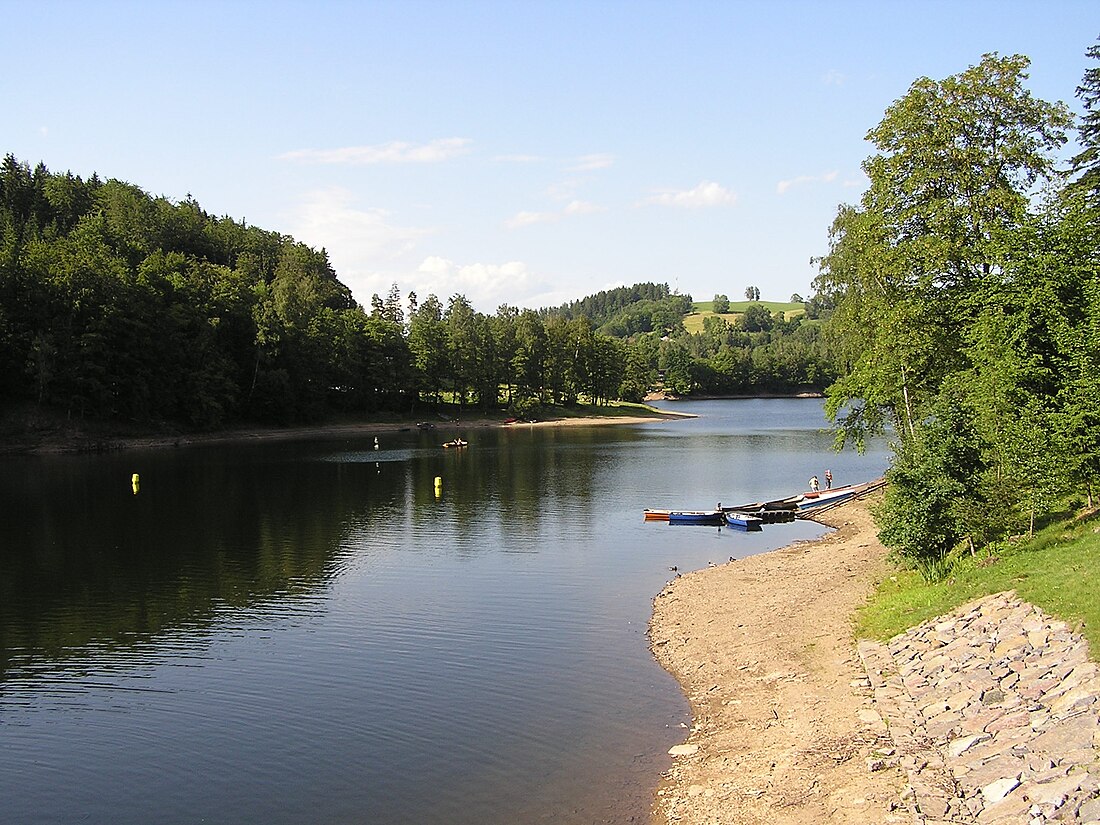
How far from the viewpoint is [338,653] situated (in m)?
27.2

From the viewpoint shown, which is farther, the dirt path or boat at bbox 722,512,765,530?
boat at bbox 722,512,765,530

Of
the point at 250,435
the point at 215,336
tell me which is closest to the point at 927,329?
the point at 250,435

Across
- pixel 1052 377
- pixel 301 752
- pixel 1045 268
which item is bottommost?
pixel 301 752

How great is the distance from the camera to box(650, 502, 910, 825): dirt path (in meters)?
15.6

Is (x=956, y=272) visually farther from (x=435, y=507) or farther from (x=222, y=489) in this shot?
(x=222, y=489)

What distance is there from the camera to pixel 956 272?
3509cm

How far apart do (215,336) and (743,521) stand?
88.5 metres

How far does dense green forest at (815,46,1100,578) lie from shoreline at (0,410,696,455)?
80425 millimetres

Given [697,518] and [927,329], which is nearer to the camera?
[927,329]

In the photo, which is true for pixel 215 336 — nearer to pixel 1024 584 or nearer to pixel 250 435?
pixel 250 435

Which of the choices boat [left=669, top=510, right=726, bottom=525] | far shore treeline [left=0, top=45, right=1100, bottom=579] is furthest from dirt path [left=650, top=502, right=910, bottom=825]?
boat [left=669, top=510, right=726, bottom=525]

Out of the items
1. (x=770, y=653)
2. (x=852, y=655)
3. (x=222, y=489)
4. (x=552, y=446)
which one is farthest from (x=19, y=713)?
(x=552, y=446)

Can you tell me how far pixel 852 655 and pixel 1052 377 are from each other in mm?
10575

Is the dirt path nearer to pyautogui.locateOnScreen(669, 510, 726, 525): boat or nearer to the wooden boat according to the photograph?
pyautogui.locateOnScreen(669, 510, 726, 525): boat
